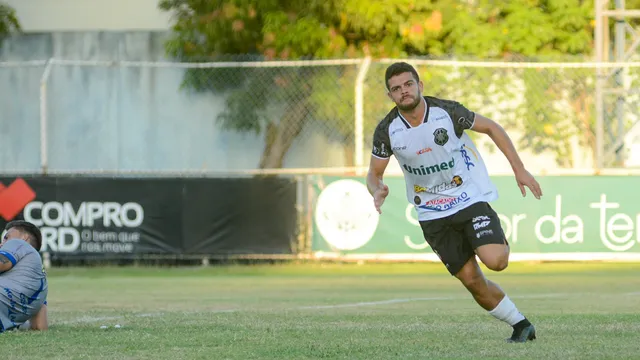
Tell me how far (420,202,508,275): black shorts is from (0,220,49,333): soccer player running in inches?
116

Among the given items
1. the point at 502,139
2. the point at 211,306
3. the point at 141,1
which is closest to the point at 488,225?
the point at 502,139

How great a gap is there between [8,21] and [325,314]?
1267 centimetres

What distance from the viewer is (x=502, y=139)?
8391 mm

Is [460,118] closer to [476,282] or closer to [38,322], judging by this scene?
[476,282]

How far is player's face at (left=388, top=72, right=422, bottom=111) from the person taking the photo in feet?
27.8

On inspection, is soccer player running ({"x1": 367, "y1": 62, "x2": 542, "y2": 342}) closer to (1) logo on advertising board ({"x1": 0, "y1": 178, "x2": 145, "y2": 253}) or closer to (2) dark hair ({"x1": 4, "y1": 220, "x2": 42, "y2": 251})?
(2) dark hair ({"x1": 4, "y1": 220, "x2": 42, "y2": 251})

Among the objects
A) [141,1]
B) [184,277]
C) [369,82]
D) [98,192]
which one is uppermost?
[141,1]

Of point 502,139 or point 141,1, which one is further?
point 141,1

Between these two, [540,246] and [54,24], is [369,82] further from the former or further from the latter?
[54,24]

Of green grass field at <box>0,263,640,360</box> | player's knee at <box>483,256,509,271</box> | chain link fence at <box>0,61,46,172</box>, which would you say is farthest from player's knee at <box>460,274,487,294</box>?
chain link fence at <box>0,61,46,172</box>

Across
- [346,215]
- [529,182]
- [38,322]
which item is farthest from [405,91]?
[346,215]

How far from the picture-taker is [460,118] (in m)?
8.57

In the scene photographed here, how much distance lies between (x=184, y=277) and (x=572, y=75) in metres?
6.48

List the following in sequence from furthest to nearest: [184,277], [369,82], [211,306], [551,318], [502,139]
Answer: [369,82]
[184,277]
[211,306]
[551,318]
[502,139]
